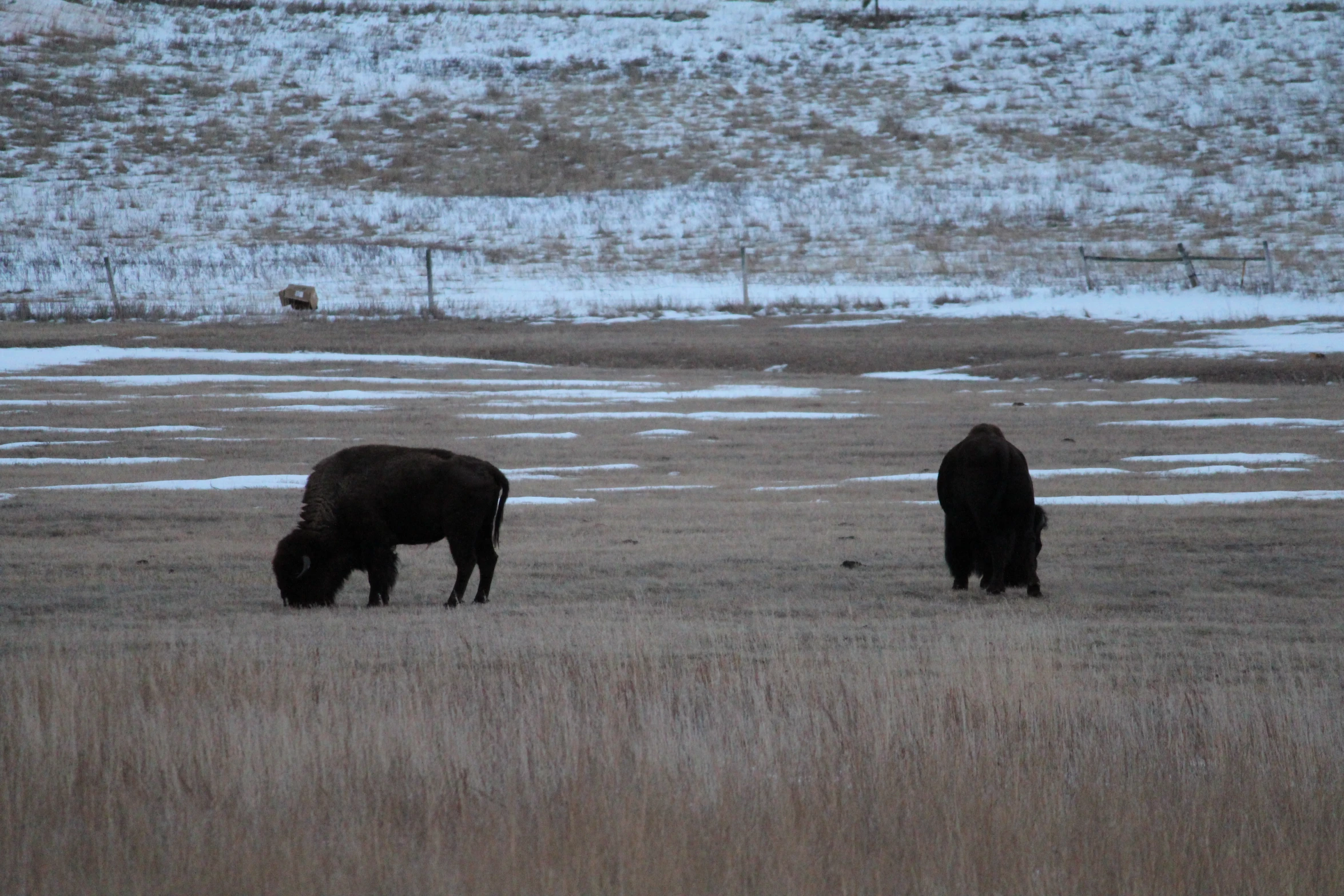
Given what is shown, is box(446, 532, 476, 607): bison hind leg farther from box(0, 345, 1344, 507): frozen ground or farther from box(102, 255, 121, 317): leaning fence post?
box(102, 255, 121, 317): leaning fence post

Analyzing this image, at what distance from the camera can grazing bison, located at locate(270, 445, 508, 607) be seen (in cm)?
1039

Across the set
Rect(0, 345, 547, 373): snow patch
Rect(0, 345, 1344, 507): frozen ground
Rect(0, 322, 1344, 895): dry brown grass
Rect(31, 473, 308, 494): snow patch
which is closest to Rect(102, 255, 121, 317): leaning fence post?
Rect(0, 345, 547, 373): snow patch

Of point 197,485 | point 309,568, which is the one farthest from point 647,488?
point 309,568

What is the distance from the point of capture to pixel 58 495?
1542cm

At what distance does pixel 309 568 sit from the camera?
1041cm

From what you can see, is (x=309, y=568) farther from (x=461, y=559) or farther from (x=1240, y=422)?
(x=1240, y=422)

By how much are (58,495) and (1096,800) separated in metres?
12.8

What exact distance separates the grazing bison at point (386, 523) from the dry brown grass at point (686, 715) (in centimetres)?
30

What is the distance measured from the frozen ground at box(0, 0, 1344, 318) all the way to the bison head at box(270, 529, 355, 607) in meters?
27.1

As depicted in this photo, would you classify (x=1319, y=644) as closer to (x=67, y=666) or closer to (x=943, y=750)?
(x=943, y=750)

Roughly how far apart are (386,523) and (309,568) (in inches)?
25.0

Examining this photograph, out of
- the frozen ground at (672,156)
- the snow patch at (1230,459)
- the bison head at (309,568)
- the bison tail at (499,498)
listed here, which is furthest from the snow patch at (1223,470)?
the frozen ground at (672,156)

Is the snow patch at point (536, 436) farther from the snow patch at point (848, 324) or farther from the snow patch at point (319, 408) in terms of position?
the snow patch at point (848, 324)

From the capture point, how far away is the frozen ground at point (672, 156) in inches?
1752
